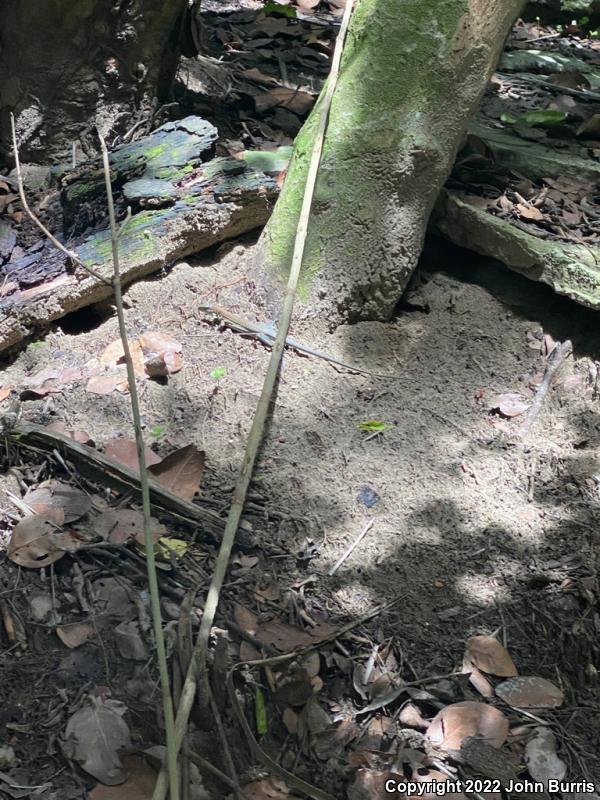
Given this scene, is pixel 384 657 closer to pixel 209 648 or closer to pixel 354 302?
pixel 209 648

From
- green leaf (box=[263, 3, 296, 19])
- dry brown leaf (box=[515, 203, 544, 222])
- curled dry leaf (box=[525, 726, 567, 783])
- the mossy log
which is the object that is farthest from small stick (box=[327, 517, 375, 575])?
green leaf (box=[263, 3, 296, 19])

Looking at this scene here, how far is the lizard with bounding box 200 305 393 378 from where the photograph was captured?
115 inches

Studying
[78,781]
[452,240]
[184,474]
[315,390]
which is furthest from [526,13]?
[78,781]

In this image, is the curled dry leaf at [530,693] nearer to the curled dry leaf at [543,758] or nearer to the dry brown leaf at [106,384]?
the curled dry leaf at [543,758]

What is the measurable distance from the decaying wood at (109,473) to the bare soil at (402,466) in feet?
0.34

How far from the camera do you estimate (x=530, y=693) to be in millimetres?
2174

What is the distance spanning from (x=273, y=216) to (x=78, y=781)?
6.57 ft

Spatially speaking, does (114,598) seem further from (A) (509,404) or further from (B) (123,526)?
(A) (509,404)

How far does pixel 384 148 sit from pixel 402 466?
107 cm

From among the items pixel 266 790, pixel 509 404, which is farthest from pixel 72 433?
pixel 509 404

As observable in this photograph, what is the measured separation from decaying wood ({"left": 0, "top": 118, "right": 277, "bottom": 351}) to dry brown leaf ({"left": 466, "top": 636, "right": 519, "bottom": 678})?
181cm

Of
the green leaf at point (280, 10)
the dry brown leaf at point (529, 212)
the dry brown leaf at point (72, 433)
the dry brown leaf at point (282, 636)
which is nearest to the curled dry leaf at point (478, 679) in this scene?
the dry brown leaf at point (282, 636)

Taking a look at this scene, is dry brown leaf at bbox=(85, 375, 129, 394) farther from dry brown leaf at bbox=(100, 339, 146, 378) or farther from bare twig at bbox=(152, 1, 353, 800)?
bare twig at bbox=(152, 1, 353, 800)

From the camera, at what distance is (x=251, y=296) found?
3070 mm
